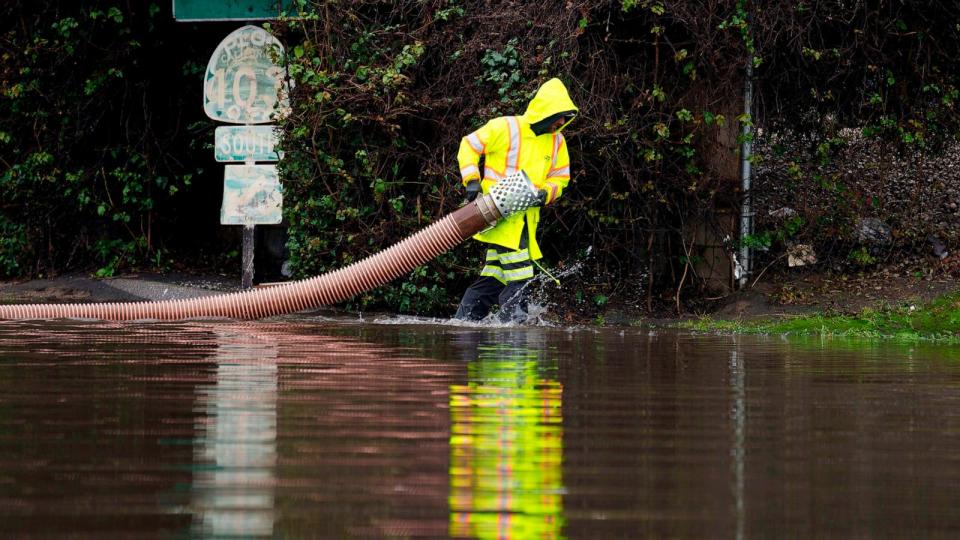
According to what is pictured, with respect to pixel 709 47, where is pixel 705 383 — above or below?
below

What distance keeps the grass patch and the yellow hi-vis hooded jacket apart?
1.75 metres

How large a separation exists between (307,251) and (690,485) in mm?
10463

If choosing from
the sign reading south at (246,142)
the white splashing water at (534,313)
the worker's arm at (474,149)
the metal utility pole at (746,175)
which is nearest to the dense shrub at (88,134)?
the sign reading south at (246,142)

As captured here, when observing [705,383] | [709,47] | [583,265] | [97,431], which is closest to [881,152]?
[709,47]

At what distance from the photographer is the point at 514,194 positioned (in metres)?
12.2

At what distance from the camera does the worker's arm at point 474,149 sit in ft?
40.0

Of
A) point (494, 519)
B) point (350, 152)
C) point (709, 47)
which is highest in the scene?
point (709, 47)

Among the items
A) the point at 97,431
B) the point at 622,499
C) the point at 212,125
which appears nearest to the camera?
the point at 622,499

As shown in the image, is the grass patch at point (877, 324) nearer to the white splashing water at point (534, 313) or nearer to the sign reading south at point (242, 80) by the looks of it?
the white splashing water at point (534, 313)

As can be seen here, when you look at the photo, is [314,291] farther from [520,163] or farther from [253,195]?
[253,195]

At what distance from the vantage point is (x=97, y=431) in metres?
5.41

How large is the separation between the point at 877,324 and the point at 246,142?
6.87 metres

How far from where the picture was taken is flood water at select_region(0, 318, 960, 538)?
12.7 ft

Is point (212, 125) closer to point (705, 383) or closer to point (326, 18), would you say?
point (326, 18)
